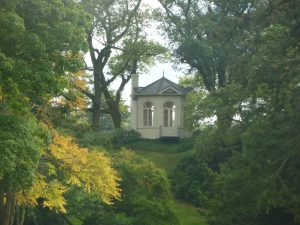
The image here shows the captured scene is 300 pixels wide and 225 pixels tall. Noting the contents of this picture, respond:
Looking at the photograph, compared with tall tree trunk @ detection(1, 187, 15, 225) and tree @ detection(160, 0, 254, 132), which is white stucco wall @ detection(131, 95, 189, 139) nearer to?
tree @ detection(160, 0, 254, 132)

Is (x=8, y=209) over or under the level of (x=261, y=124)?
under

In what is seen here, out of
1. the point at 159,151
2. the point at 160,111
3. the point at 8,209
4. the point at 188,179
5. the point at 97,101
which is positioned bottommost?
the point at 8,209

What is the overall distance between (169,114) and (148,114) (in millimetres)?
1681

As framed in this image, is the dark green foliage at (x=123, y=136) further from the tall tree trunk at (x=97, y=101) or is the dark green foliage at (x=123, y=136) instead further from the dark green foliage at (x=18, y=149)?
the dark green foliage at (x=18, y=149)

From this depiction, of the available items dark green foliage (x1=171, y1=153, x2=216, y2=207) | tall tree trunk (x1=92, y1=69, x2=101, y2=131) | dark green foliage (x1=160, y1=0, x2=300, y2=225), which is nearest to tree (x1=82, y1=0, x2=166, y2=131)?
tall tree trunk (x1=92, y1=69, x2=101, y2=131)

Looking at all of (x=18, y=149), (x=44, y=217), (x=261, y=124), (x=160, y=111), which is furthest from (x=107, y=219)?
(x=160, y=111)

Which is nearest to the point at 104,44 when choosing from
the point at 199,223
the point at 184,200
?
the point at 184,200

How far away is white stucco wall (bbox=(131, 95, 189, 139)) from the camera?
46.5m

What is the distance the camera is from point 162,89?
4738 cm

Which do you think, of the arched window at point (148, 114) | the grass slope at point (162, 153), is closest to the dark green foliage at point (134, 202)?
the grass slope at point (162, 153)

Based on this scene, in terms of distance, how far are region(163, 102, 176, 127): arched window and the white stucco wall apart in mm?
241

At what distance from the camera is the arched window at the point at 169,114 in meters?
47.1

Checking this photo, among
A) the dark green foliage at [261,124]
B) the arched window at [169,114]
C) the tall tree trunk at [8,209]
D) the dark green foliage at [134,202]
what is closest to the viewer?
the tall tree trunk at [8,209]

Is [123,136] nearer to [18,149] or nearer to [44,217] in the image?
[44,217]
